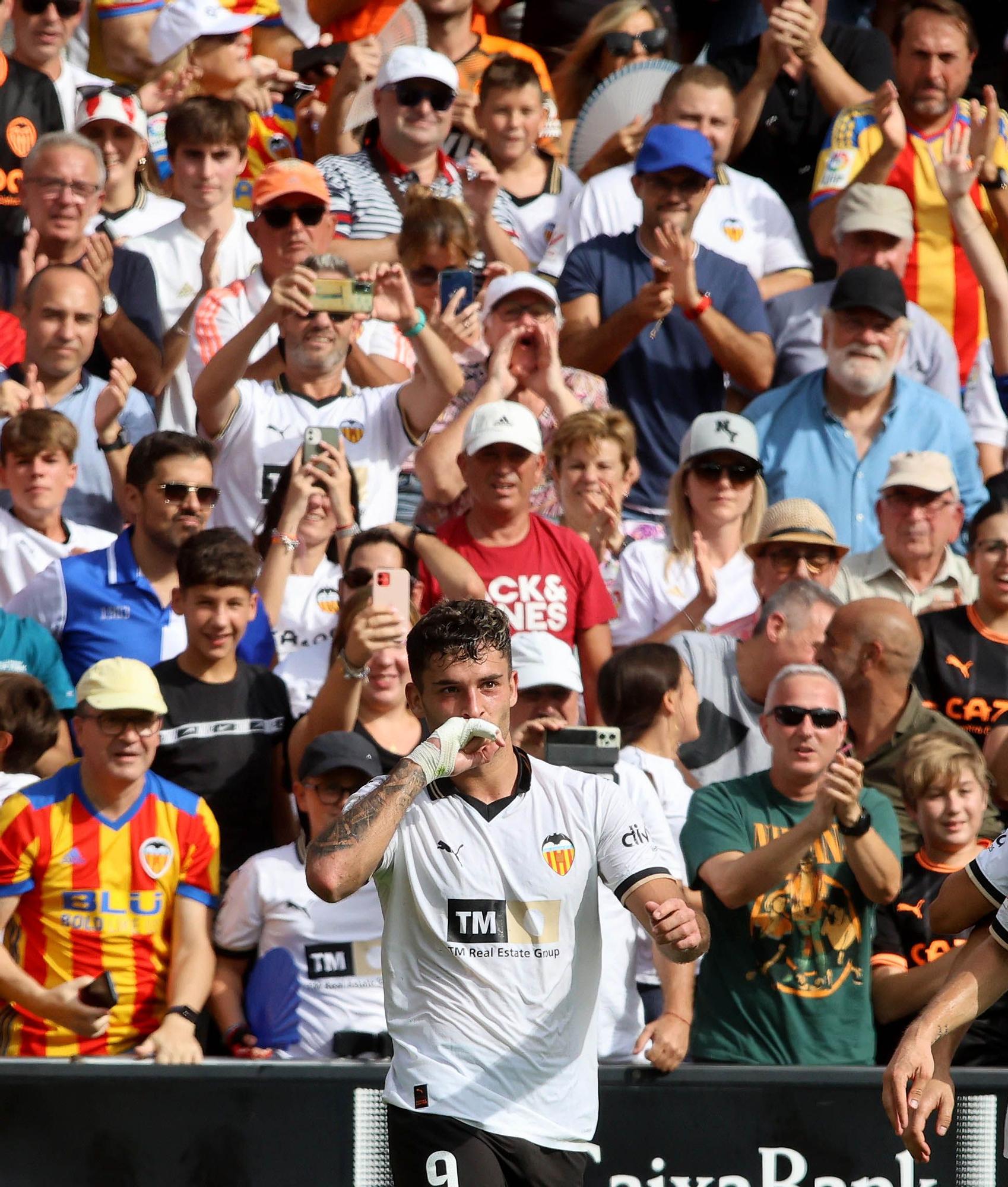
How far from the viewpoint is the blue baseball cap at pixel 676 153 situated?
955 cm

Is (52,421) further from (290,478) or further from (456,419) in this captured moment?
(456,419)

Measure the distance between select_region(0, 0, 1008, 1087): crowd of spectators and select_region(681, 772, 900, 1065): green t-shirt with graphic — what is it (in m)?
0.01

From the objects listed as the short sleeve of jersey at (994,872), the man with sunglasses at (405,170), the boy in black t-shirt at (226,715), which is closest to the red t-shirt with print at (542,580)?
the boy in black t-shirt at (226,715)

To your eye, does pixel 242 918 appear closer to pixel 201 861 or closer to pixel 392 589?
pixel 201 861

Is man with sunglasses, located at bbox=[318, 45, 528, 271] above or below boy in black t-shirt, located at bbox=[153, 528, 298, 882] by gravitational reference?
above

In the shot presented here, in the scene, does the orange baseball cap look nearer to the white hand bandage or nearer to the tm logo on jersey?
the white hand bandage

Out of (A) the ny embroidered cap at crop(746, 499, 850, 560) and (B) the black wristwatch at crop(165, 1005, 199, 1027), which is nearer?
(B) the black wristwatch at crop(165, 1005, 199, 1027)

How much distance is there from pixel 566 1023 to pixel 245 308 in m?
5.47

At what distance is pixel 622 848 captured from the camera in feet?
15.9

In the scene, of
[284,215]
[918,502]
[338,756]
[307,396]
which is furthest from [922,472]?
[284,215]

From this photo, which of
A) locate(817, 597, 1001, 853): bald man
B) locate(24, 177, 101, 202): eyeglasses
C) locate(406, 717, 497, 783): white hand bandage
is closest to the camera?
locate(406, 717, 497, 783): white hand bandage

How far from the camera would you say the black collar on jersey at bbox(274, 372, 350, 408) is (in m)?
8.78

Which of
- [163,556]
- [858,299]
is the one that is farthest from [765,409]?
[163,556]

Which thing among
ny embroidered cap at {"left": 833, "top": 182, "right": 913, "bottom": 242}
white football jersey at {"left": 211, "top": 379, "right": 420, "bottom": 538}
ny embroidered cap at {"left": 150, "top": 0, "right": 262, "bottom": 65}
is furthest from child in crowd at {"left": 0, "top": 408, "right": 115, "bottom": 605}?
ny embroidered cap at {"left": 150, "top": 0, "right": 262, "bottom": 65}
